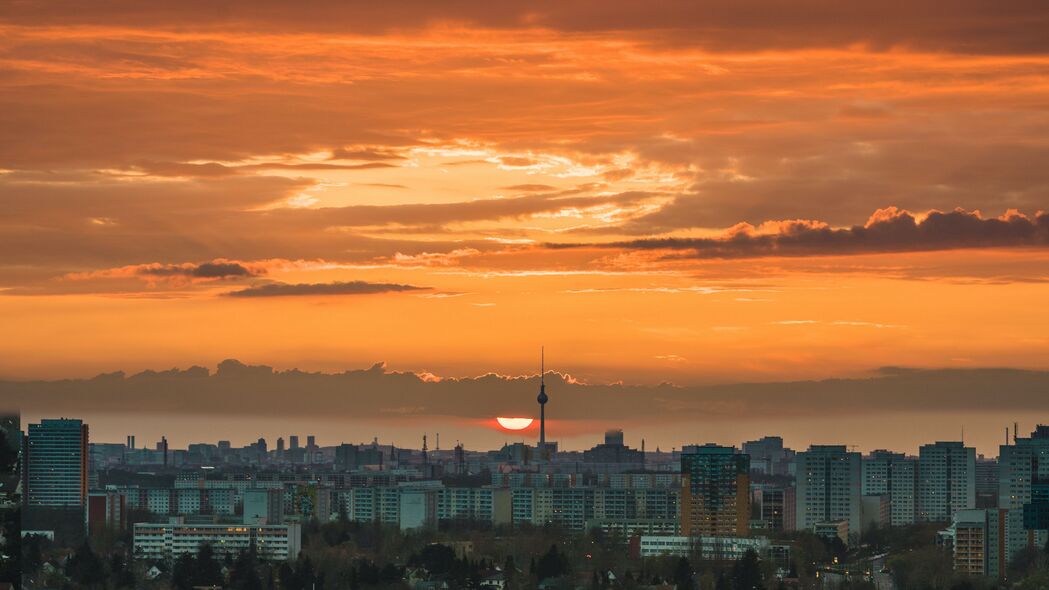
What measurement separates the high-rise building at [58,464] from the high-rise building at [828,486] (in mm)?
21395

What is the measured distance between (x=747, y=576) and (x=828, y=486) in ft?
91.9

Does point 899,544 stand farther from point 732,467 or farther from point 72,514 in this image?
point 72,514

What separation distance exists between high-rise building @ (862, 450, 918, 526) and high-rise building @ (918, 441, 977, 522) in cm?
24

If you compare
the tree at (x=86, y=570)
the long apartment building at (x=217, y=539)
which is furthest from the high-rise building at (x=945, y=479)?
the tree at (x=86, y=570)

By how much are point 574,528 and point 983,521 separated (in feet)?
52.5

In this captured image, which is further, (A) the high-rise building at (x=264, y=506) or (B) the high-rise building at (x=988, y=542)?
(A) the high-rise building at (x=264, y=506)

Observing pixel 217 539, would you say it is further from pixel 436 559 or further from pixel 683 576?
pixel 683 576

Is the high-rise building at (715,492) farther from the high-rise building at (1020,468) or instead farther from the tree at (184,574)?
the tree at (184,574)

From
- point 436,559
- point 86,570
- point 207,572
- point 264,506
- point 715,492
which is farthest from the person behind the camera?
point 715,492

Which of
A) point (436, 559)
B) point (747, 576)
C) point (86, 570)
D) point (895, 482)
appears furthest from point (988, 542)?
point (895, 482)

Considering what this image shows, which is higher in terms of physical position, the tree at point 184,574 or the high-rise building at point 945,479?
the high-rise building at point 945,479

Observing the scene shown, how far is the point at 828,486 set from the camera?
7838 centimetres

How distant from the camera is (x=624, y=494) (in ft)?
260

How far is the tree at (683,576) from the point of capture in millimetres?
49844
